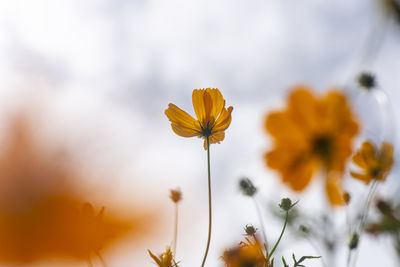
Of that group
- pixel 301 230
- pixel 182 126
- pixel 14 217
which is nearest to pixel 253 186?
pixel 301 230

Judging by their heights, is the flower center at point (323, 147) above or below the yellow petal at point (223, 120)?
below

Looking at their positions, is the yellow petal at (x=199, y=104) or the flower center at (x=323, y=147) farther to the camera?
the yellow petal at (x=199, y=104)

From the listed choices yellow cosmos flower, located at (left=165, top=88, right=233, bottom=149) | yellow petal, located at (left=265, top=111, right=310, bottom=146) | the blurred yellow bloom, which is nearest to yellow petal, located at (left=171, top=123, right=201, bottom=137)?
yellow cosmos flower, located at (left=165, top=88, right=233, bottom=149)

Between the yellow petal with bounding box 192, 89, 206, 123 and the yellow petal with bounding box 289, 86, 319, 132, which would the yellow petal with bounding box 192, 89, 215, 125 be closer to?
the yellow petal with bounding box 192, 89, 206, 123

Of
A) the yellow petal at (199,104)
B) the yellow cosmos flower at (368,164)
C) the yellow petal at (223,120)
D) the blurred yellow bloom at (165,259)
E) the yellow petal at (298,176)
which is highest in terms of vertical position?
the yellow petal at (199,104)

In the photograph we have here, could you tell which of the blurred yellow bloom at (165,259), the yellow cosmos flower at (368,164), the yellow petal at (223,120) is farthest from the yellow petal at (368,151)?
the blurred yellow bloom at (165,259)

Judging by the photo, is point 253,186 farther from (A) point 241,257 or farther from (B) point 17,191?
(B) point 17,191

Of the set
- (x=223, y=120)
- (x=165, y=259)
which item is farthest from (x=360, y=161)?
(x=165, y=259)

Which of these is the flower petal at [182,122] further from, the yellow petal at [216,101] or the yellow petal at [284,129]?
the yellow petal at [284,129]

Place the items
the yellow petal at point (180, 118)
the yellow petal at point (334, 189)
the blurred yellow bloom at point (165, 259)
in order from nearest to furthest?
the yellow petal at point (334, 189) → the blurred yellow bloom at point (165, 259) → the yellow petal at point (180, 118)
